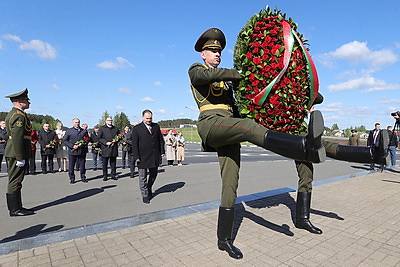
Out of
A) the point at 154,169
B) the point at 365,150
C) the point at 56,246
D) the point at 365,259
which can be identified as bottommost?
the point at 365,259

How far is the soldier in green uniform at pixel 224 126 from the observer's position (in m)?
2.24

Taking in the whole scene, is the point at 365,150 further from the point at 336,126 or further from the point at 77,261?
the point at 336,126

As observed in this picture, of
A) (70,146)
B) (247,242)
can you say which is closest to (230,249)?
(247,242)

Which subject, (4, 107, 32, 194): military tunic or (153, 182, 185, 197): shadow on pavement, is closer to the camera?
(4, 107, 32, 194): military tunic

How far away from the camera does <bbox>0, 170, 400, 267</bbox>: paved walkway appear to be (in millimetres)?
2691

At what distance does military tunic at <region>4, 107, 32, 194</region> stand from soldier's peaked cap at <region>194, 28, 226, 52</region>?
3722 mm

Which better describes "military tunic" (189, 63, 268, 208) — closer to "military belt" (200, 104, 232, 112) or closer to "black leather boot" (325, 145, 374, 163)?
"military belt" (200, 104, 232, 112)

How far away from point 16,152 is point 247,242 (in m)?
4.10

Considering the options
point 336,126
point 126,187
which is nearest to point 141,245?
point 126,187

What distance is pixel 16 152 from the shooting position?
4.58 metres

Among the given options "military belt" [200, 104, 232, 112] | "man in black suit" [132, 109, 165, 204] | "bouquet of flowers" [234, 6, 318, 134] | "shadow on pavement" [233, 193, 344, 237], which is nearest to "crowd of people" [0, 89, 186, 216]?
"man in black suit" [132, 109, 165, 204]

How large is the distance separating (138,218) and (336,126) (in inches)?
4482

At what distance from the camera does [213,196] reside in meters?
6.20

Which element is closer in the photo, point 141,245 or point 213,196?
point 141,245
